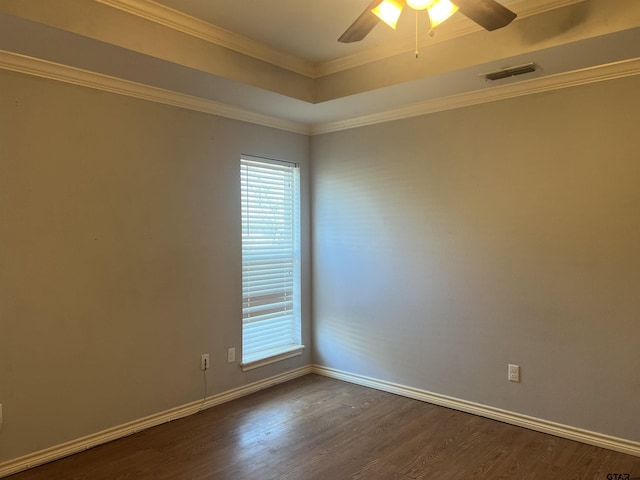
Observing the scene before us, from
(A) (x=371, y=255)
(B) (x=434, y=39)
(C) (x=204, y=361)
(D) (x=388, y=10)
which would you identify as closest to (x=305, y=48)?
(B) (x=434, y=39)

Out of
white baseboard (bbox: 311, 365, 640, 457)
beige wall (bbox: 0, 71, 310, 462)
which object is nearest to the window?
beige wall (bbox: 0, 71, 310, 462)

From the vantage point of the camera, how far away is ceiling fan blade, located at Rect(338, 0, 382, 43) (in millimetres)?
1969

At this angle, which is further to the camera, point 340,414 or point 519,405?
point 340,414

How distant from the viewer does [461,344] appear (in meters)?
3.47

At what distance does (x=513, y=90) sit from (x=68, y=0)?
2.74 m

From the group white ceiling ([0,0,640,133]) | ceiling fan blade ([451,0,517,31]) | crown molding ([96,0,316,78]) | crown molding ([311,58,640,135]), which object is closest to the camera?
ceiling fan blade ([451,0,517,31])

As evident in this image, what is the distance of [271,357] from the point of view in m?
4.03

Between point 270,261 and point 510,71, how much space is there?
240 centimetres

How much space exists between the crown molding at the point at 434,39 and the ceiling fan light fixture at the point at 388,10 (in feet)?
3.16

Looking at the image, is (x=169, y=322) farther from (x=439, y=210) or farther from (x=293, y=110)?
(x=439, y=210)

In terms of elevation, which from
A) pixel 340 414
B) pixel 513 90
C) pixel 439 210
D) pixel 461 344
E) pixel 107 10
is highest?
pixel 107 10

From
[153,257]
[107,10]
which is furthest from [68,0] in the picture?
[153,257]

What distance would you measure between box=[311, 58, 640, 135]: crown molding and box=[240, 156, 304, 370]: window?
0.78m

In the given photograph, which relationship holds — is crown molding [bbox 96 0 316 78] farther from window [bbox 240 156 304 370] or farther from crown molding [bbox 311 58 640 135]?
window [bbox 240 156 304 370]
